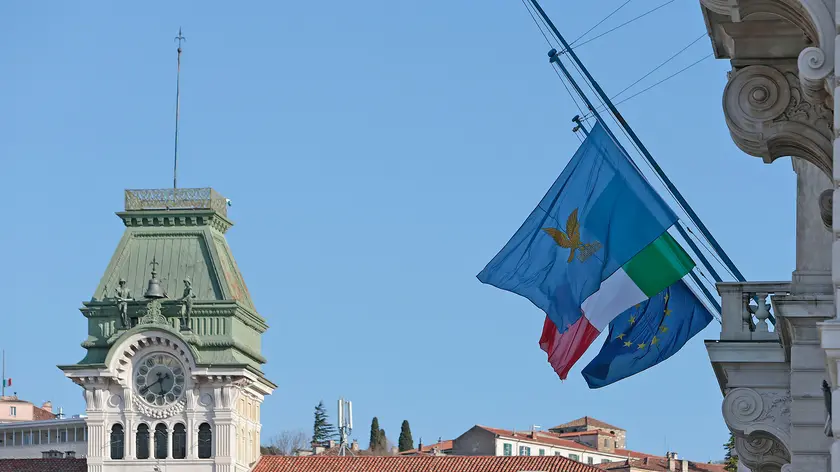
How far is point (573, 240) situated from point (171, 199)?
173ft

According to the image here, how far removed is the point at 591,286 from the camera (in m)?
22.5

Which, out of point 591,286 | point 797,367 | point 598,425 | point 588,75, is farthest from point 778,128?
point 598,425

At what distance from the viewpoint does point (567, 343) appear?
24.6 metres

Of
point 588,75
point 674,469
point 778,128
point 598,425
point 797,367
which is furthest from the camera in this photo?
point 598,425

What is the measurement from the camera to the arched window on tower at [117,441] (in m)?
70.1

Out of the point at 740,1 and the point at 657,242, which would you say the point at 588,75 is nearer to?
the point at 657,242

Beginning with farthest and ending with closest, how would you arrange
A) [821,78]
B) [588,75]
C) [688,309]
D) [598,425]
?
[598,425] → [588,75] → [688,309] → [821,78]

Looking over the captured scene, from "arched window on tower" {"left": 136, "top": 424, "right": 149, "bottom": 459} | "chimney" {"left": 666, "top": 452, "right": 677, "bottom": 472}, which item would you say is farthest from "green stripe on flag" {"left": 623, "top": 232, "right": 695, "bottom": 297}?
"chimney" {"left": 666, "top": 452, "right": 677, "bottom": 472}

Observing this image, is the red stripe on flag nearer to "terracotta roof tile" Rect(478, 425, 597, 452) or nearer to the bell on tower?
the bell on tower

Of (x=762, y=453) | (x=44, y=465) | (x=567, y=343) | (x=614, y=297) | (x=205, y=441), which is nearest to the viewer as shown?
(x=762, y=453)

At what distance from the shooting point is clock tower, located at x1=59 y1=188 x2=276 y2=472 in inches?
2734

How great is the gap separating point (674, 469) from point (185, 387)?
52199 millimetres

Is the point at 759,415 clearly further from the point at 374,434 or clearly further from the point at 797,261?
the point at 374,434

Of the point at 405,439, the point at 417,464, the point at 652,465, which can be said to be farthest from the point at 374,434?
the point at 417,464
